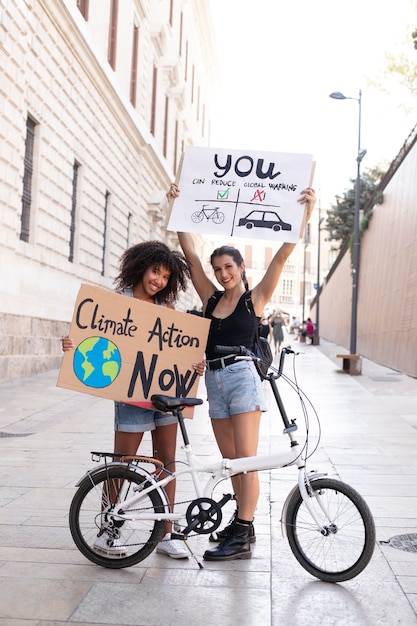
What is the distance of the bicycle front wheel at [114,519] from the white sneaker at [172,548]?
23cm

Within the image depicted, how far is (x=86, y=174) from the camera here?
19750 millimetres

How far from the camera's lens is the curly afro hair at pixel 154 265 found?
4.61m

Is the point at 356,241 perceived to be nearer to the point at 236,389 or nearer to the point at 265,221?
the point at 265,221

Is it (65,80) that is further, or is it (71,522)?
(65,80)

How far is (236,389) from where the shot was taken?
446 cm

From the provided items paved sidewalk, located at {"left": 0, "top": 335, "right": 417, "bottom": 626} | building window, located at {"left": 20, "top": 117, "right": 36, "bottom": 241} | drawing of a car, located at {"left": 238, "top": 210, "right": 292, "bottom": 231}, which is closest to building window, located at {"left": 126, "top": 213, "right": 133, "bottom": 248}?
building window, located at {"left": 20, "top": 117, "right": 36, "bottom": 241}

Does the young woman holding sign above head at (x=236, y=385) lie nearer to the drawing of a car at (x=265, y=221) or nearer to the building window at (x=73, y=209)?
the drawing of a car at (x=265, y=221)

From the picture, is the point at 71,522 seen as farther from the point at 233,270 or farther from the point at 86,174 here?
the point at 86,174

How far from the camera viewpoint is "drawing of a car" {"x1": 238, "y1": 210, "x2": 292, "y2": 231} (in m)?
4.82

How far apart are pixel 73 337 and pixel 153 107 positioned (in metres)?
26.4

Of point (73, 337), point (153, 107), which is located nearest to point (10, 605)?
point (73, 337)

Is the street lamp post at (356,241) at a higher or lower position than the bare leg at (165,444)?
higher

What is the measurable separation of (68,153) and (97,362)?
14.3 m

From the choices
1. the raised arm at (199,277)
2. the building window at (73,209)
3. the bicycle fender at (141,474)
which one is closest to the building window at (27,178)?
the building window at (73,209)
